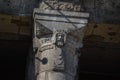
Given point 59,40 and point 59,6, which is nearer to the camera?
point 59,40

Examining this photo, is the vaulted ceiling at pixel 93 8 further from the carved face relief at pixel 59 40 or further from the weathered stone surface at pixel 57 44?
the carved face relief at pixel 59 40

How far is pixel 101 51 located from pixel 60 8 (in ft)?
7.18

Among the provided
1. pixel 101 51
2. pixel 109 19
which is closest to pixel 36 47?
pixel 109 19

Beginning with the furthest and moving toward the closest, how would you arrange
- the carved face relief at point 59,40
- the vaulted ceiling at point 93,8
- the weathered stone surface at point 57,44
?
1. the vaulted ceiling at point 93,8
2. the carved face relief at point 59,40
3. the weathered stone surface at point 57,44

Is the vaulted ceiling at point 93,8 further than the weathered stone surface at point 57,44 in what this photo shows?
Yes

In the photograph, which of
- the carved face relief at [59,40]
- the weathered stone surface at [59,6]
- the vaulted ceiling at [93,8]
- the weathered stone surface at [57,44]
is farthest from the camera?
the vaulted ceiling at [93,8]

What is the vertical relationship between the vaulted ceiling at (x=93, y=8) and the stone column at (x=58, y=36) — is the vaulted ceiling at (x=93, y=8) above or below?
above

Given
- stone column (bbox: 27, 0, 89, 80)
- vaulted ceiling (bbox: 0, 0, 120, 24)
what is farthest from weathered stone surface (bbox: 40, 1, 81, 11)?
vaulted ceiling (bbox: 0, 0, 120, 24)

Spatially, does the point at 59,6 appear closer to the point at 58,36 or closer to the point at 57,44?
the point at 58,36

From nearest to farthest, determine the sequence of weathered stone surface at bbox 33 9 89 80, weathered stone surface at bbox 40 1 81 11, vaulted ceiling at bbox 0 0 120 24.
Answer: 1. weathered stone surface at bbox 33 9 89 80
2. weathered stone surface at bbox 40 1 81 11
3. vaulted ceiling at bbox 0 0 120 24

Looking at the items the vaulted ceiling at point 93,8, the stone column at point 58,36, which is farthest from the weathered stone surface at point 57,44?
the vaulted ceiling at point 93,8

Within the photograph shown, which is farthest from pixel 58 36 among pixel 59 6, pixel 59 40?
pixel 59 6

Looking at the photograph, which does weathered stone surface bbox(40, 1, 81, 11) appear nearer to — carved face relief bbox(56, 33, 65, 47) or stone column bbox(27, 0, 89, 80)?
stone column bbox(27, 0, 89, 80)

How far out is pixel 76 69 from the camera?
7211 millimetres
